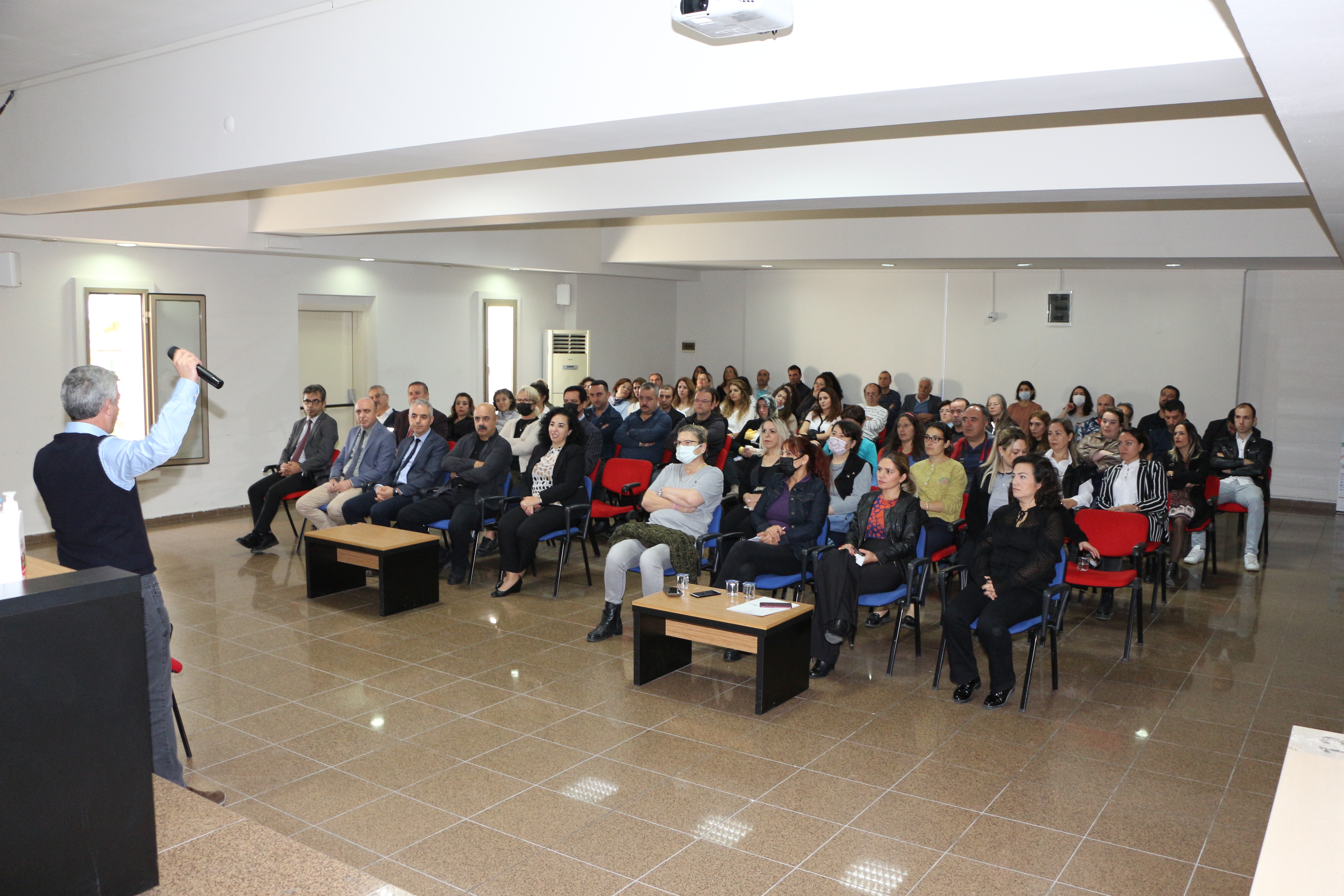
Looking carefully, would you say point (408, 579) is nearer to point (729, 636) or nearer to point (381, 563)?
point (381, 563)

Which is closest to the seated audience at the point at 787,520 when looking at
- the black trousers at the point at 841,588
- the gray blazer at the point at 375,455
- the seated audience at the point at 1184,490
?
the black trousers at the point at 841,588

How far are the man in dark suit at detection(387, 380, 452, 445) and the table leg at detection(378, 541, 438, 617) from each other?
207cm

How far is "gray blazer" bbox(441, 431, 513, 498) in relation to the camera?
7.69 m

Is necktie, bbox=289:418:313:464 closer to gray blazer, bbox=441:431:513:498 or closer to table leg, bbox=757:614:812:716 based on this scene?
gray blazer, bbox=441:431:513:498

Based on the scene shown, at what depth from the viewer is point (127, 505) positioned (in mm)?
3592

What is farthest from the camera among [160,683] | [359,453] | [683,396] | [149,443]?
[683,396]

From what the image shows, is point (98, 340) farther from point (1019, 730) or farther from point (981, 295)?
point (981, 295)

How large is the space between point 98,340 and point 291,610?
160 inches

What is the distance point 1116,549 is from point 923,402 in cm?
699

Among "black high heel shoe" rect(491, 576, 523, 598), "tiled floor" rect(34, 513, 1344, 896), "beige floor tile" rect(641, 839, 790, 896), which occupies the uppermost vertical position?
"black high heel shoe" rect(491, 576, 523, 598)

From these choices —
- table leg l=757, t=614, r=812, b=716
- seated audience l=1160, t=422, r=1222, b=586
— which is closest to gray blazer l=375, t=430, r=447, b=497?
table leg l=757, t=614, r=812, b=716

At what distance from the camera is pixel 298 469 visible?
880 centimetres

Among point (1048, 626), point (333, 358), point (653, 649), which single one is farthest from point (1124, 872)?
point (333, 358)

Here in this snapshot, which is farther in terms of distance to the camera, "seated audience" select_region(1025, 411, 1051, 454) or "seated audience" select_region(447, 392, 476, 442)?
"seated audience" select_region(447, 392, 476, 442)
